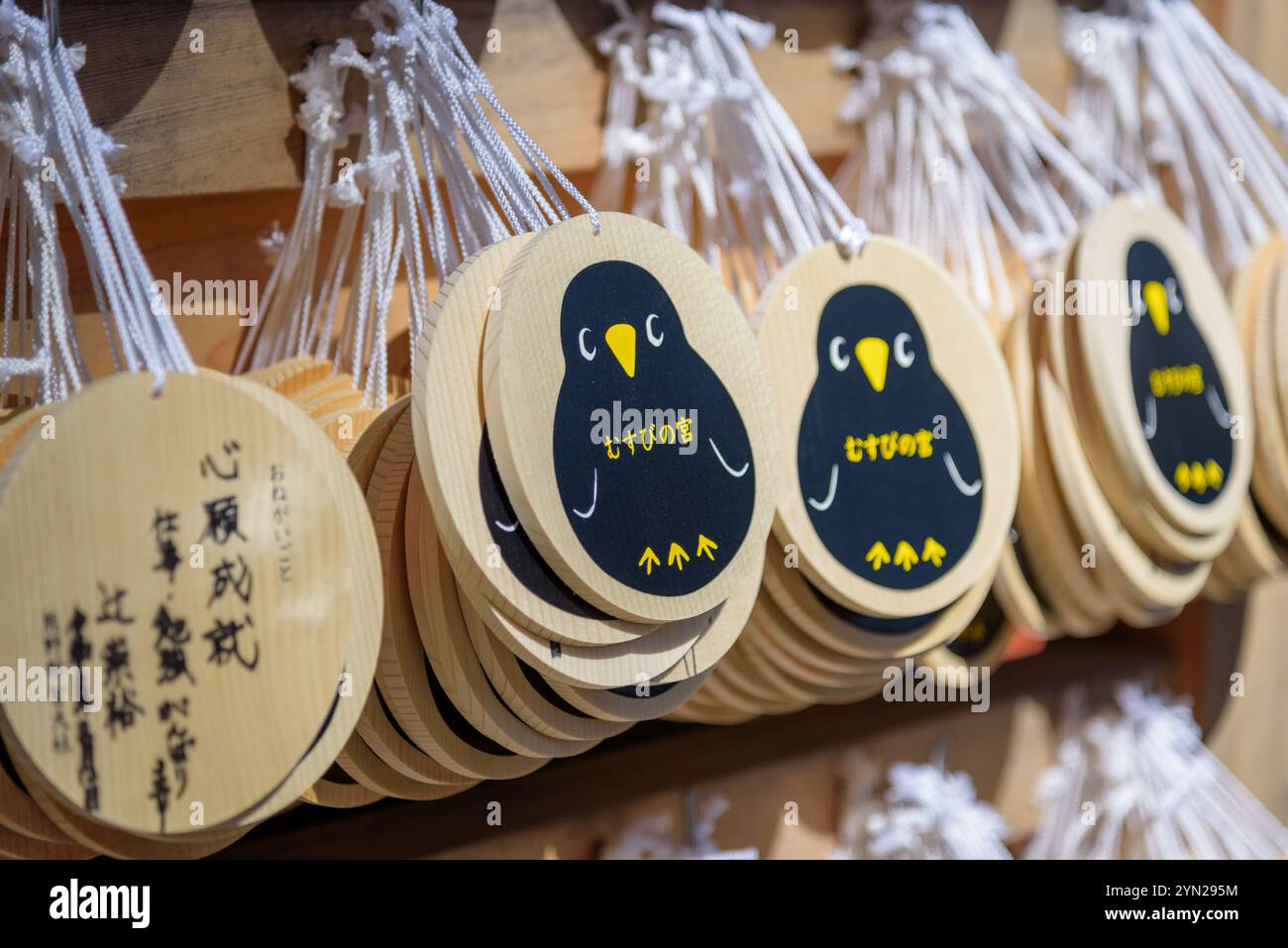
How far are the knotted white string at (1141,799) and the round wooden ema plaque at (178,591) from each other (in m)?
1.05

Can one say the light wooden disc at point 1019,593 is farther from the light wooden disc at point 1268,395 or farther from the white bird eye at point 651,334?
the white bird eye at point 651,334

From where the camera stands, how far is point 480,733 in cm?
81

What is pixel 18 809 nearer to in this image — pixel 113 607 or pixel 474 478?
pixel 113 607

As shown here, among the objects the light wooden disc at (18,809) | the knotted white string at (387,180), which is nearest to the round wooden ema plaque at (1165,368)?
the knotted white string at (387,180)

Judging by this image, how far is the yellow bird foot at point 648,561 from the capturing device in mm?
757

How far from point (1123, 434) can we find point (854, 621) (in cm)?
29

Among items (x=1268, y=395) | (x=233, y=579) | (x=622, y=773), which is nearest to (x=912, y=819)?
(x=622, y=773)

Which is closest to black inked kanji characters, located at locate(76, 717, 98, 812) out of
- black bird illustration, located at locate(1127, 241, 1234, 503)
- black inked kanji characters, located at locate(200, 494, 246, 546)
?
black inked kanji characters, located at locate(200, 494, 246, 546)

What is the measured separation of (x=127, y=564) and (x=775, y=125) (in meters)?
0.65

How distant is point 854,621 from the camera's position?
0.97m

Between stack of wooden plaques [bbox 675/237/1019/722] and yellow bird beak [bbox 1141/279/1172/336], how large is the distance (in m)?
0.18
